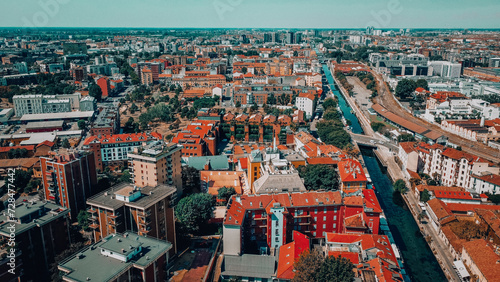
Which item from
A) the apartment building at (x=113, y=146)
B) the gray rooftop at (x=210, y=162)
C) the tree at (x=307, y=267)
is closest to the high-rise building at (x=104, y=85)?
the apartment building at (x=113, y=146)

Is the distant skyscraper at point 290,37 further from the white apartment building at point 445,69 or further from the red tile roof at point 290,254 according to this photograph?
the red tile roof at point 290,254

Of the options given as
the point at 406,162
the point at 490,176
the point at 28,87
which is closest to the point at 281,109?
the point at 406,162

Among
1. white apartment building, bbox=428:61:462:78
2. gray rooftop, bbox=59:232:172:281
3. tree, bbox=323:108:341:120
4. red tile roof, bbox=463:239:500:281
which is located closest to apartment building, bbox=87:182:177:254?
gray rooftop, bbox=59:232:172:281

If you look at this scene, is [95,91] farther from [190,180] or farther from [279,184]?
[279,184]

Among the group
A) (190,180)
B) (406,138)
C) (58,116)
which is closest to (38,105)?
(58,116)

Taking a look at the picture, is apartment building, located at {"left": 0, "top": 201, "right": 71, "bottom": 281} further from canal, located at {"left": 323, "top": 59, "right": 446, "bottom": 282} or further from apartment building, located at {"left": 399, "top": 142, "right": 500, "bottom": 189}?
apartment building, located at {"left": 399, "top": 142, "right": 500, "bottom": 189}

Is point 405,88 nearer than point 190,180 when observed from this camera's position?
No

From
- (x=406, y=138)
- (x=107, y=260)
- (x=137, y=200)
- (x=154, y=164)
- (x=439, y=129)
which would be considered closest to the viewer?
(x=107, y=260)
